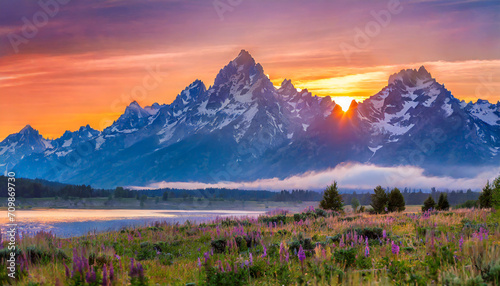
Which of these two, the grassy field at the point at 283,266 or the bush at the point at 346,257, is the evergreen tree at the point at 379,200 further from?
the bush at the point at 346,257

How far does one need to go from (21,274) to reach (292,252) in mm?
7472

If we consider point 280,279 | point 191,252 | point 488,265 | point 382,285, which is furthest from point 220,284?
point 191,252

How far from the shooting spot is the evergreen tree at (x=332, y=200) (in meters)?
48.5

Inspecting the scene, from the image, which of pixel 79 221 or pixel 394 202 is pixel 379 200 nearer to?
pixel 394 202

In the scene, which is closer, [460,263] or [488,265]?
[488,265]

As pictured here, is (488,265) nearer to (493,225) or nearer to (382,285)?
(382,285)

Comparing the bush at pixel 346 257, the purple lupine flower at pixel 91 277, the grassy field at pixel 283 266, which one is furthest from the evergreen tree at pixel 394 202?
the purple lupine flower at pixel 91 277

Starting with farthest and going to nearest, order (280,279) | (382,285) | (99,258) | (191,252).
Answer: (191,252) < (99,258) < (280,279) < (382,285)

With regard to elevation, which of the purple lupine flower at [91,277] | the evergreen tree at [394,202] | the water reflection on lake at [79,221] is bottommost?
the water reflection on lake at [79,221]

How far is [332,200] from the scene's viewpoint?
48.9 metres

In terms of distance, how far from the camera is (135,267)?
973 centimetres

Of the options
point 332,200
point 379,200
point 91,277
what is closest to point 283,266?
point 91,277

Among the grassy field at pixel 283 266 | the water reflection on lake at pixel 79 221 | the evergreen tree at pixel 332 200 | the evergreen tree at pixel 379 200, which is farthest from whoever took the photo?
the evergreen tree at pixel 379 200

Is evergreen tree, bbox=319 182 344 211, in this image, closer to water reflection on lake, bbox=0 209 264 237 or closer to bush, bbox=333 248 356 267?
water reflection on lake, bbox=0 209 264 237
